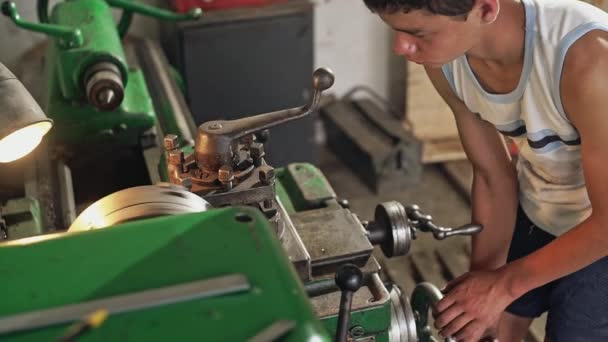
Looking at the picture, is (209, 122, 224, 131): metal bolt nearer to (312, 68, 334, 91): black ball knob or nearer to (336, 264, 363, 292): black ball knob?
(312, 68, 334, 91): black ball knob

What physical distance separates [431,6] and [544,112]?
0.30 m

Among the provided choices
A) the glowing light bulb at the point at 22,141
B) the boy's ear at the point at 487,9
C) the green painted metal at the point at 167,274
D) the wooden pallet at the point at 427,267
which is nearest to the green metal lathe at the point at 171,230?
the green painted metal at the point at 167,274

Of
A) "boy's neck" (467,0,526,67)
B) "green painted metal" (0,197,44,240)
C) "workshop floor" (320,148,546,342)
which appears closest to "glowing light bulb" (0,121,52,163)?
"green painted metal" (0,197,44,240)

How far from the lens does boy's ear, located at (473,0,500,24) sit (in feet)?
3.38

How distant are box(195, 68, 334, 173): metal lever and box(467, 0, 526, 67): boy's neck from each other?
31 centimetres

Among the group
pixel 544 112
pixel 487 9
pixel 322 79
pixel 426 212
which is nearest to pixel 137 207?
pixel 322 79

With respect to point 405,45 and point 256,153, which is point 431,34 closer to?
point 405,45

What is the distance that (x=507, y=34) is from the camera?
1130mm

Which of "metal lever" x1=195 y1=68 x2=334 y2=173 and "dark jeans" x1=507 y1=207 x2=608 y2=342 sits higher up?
"metal lever" x1=195 y1=68 x2=334 y2=173

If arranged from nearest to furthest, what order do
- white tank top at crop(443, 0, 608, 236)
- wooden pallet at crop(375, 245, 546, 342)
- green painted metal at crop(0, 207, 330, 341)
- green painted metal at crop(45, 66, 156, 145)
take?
green painted metal at crop(0, 207, 330, 341)
white tank top at crop(443, 0, 608, 236)
green painted metal at crop(45, 66, 156, 145)
wooden pallet at crop(375, 245, 546, 342)

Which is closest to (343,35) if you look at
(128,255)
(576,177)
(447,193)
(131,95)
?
(447,193)

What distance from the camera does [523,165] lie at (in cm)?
141

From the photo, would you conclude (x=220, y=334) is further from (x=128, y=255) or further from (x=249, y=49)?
(x=249, y=49)

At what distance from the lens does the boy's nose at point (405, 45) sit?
106 cm
